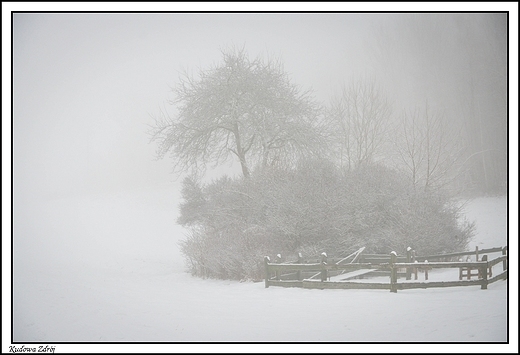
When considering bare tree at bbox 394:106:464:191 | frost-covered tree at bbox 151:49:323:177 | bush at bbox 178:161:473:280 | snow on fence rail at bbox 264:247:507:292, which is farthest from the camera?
bare tree at bbox 394:106:464:191

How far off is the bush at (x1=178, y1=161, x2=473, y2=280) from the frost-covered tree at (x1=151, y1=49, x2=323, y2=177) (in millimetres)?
3377

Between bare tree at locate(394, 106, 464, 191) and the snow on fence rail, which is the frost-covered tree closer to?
bare tree at locate(394, 106, 464, 191)

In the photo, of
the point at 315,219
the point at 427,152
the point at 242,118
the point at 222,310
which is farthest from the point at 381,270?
the point at 427,152

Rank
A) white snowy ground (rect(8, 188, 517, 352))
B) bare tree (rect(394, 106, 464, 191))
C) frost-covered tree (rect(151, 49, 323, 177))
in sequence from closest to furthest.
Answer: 1. white snowy ground (rect(8, 188, 517, 352))
2. frost-covered tree (rect(151, 49, 323, 177))
3. bare tree (rect(394, 106, 464, 191))

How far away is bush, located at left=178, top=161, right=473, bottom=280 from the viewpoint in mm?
17172

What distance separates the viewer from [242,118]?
74.5 feet

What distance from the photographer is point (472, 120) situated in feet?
133

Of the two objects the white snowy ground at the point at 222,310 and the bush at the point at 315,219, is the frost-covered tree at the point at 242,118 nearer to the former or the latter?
the bush at the point at 315,219

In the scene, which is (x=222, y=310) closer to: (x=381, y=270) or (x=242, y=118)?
(x=381, y=270)

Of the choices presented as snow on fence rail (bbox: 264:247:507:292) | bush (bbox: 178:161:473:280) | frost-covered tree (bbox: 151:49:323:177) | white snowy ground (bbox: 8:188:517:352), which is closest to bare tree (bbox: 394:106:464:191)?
bush (bbox: 178:161:473:280)

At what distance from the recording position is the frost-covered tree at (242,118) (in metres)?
22.5

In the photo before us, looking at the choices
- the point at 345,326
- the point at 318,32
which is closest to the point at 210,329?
the point at 345,326

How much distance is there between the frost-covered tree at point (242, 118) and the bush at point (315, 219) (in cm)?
338

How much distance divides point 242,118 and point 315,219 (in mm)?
8380
